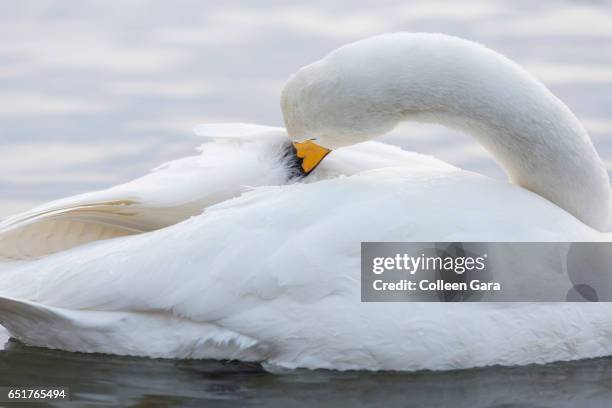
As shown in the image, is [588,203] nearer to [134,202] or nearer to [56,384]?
[134,202]

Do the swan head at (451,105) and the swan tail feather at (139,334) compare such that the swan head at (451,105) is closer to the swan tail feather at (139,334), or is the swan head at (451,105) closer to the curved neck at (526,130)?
the curved neck at (526,130)

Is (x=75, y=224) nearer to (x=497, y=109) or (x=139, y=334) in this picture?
(x=139, y=334)

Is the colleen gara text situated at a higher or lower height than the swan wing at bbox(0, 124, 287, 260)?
lower

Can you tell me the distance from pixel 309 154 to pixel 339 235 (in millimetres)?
1180

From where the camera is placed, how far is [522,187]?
6.89 m

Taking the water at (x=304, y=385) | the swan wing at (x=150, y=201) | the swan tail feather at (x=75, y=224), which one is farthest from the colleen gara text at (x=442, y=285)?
the swan tail feather at (x=75, y=224)

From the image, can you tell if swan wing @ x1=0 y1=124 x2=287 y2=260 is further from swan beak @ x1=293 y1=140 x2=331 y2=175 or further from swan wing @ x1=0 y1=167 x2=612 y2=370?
swan wing @ x1=0 y1=167 x2=612 y2=370

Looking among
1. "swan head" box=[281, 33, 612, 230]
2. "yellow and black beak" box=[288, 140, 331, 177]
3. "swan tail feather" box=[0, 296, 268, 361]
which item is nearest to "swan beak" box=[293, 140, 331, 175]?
"yellow and black beak" box=[288, 140, 331, 177]

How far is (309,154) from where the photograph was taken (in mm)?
7250

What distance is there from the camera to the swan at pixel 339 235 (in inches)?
240

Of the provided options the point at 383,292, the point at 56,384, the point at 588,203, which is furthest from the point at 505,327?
the point at 56,384

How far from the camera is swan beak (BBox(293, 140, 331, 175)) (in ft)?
23.7

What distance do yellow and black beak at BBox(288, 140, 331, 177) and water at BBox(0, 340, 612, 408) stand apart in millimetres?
1391

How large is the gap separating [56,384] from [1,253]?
1374 mm
